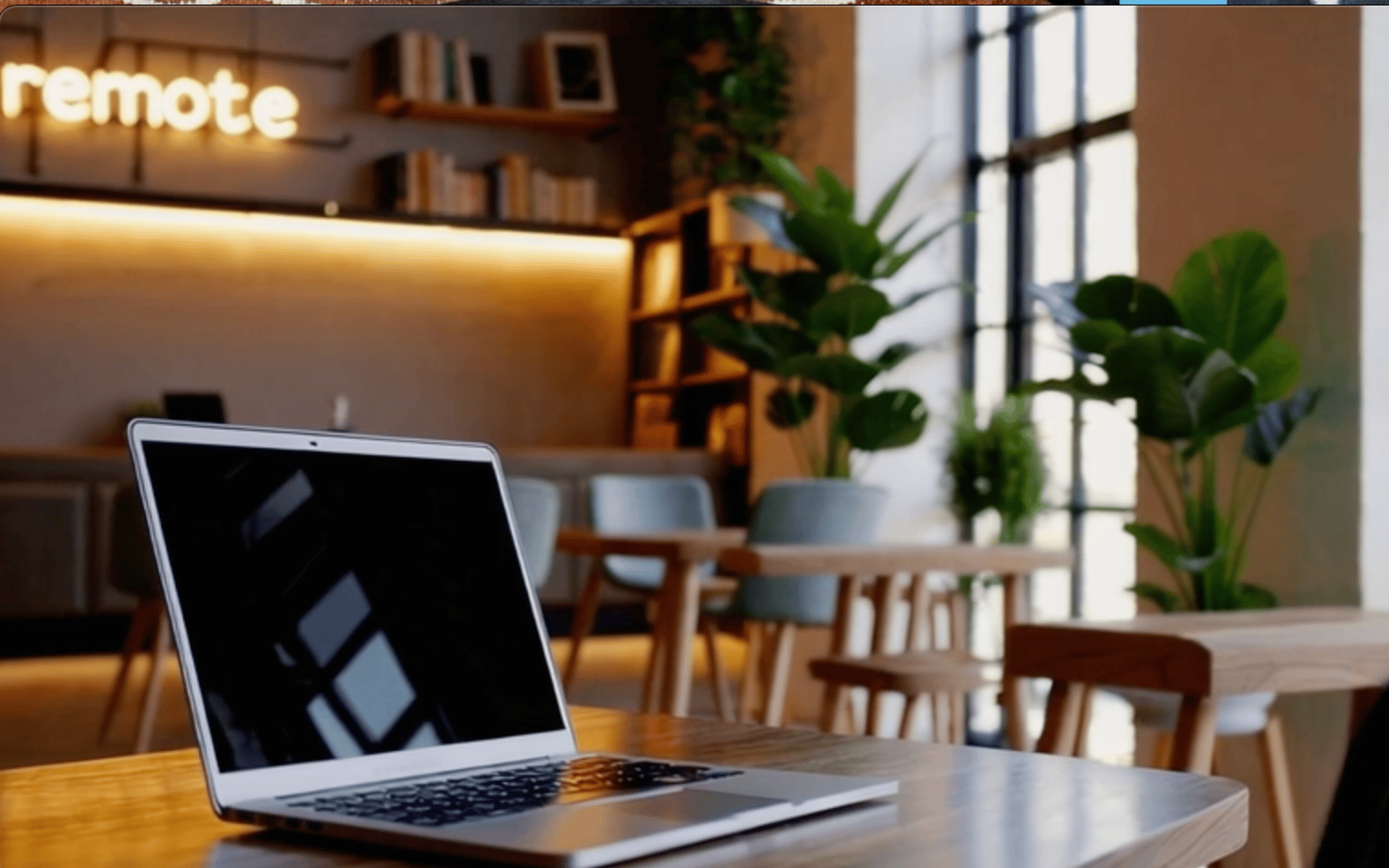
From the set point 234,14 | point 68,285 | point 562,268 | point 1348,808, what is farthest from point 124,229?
point 1348,808

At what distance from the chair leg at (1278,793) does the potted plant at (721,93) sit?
3.88 metres

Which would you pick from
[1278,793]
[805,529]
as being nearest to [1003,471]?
[805,529]

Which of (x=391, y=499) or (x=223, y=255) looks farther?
(x=223, y=255)

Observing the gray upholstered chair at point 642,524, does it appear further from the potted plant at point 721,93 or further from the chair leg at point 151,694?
the potted plant at point 721,93

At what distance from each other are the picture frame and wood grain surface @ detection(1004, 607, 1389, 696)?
6048 millimetres

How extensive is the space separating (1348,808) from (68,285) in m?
7.37

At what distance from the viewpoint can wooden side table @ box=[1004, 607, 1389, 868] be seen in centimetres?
202

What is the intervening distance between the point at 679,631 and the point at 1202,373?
1.43 meters

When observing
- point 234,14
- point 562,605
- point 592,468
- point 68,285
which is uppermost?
point 234,14

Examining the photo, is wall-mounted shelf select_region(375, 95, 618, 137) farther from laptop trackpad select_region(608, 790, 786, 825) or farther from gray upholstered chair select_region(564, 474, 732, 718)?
laptop trackpad select_region(608, 790, 786, 825)

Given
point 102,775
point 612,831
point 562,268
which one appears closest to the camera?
point 612,831

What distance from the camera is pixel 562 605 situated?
24.0 ft

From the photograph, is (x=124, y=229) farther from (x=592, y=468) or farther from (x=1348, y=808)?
(x=1348, y=808)

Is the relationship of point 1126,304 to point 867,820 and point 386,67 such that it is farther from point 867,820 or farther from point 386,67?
point 386,67
